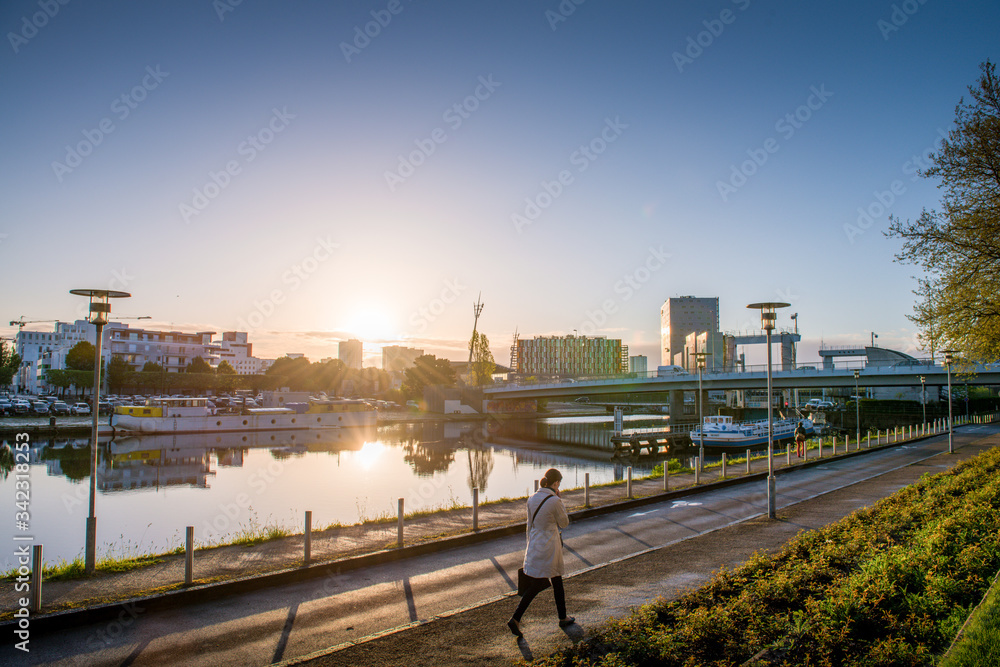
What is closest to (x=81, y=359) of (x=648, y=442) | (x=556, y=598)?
(x=648, y=442)

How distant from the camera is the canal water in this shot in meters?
22.7

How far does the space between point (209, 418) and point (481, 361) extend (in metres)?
73.8

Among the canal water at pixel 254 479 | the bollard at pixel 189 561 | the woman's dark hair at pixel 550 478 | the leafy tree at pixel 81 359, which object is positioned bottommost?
the canal water at pixel 254 479

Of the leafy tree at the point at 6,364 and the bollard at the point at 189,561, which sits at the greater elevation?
the leafy tree at the point at 6,364

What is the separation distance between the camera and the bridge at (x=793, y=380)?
156 ft

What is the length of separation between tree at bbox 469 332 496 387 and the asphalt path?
369 feet

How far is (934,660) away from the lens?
5.54m

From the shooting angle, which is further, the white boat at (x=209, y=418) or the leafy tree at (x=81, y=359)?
the leafy tree at (x=81, y=359)

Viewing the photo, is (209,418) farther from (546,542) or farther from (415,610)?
(546,542)

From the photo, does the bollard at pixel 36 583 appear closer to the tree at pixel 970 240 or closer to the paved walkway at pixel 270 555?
the paved walkway at pixel 270 555

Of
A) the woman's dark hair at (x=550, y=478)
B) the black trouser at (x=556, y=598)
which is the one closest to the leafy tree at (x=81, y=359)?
the woman's dark hair at (x=550, y=478)

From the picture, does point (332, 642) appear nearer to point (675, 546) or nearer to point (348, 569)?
point (348, 569)

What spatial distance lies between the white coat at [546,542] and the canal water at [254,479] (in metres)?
9.55

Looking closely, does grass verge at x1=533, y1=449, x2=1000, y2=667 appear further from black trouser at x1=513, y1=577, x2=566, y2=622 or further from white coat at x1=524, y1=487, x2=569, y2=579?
white coat at x1=524, y1=487, x2=569, y2=579
